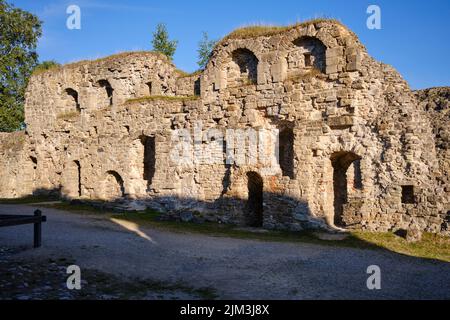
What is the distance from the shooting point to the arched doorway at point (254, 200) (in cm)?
1531

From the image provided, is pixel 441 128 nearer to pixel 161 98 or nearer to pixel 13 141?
pixel 161 98

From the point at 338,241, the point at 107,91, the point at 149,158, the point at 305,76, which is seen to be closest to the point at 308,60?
the point at 305,76

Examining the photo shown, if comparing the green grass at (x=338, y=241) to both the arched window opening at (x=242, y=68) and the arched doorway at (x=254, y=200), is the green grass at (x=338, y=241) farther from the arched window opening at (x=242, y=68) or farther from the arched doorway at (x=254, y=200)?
the arched window opening at (x=242, y=68)

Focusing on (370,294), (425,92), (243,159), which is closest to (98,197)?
(243,159)

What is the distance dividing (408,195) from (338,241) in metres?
2.80

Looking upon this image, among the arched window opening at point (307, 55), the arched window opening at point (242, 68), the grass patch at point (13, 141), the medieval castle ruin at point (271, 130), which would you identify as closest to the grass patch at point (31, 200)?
the medieval castle ruin at point (271, 130)

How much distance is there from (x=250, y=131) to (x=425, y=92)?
5.74m

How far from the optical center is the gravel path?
6.66 m

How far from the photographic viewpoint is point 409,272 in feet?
26.6

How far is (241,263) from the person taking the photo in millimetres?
8578

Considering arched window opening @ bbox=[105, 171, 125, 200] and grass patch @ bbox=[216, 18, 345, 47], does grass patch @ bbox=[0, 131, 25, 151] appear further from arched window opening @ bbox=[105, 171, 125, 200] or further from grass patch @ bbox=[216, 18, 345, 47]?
grass patch @ bbox=[216, 18, 345, 47]

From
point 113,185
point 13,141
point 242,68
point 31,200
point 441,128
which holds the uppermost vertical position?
point 242,68

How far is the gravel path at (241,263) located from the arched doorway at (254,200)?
3.59 meters

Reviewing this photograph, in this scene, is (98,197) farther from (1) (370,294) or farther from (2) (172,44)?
(2) (172,44)
